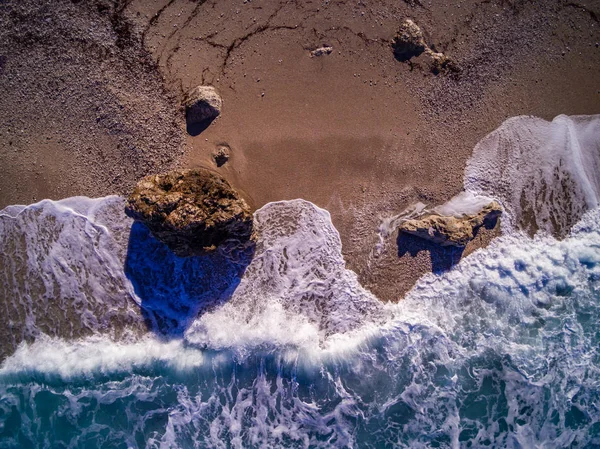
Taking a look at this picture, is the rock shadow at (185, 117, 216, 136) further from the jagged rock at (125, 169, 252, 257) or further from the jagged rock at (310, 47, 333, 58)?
the jagged rock at (310, 47, 333, 58)

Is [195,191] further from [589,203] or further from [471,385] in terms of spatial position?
[589,203]

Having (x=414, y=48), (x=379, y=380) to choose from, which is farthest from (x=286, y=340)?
(x=414, y=48)

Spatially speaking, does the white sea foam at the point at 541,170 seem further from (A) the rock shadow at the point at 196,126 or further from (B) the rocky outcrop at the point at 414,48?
(A) the rock shadow at the point at 196,126

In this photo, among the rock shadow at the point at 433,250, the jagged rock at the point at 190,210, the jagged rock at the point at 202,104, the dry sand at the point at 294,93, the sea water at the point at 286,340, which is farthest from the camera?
the rock shadow at the point at 433,250

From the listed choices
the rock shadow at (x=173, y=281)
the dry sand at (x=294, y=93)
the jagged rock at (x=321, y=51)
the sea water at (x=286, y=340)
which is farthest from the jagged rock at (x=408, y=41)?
the rock shadow at (x=173, y=281)

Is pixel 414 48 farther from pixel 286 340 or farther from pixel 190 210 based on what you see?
pixel 286 340

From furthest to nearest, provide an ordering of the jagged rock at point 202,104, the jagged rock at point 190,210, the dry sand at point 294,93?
the dry sand at point 294,93, the jagged rock at point 202,104, the jagged rock at point 190,210
